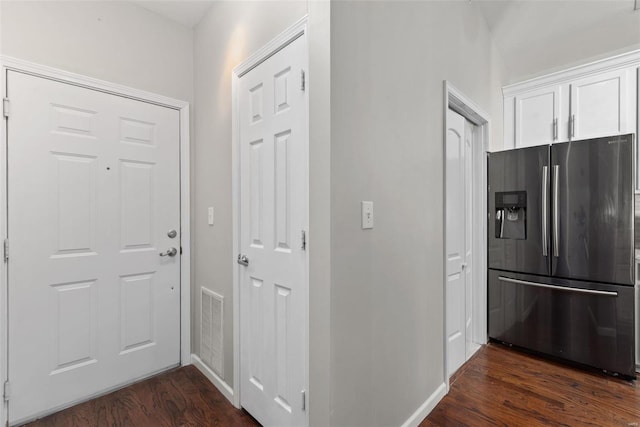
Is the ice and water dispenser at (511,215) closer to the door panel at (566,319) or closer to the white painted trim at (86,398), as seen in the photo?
the door panel at (566,319)

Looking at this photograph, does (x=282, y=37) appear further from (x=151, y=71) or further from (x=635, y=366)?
(x=635, y=366)

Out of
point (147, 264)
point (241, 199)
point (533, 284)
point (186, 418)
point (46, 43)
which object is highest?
point (46, 43)

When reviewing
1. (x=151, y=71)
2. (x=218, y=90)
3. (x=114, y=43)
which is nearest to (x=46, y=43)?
(x=114, y=43)

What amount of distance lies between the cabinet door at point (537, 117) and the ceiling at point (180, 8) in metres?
2.85

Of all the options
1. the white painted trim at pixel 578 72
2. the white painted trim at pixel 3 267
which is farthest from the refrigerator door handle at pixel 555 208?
the white painted trim at pixel 3 267

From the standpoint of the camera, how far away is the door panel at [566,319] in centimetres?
217

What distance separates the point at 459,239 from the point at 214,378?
2.13m

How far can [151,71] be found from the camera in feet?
7.29

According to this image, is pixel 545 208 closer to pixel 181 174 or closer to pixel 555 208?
pixel 555 208

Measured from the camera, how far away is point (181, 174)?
238 cm

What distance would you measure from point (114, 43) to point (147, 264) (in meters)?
1.56

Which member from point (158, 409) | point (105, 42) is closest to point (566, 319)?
point (158, 409)

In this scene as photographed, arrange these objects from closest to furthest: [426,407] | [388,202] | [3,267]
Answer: [388,202], [3,267], [426,407]

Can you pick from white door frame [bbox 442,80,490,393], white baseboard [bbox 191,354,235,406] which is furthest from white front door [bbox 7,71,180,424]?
white door frame [bbox 442,80,490,393]
